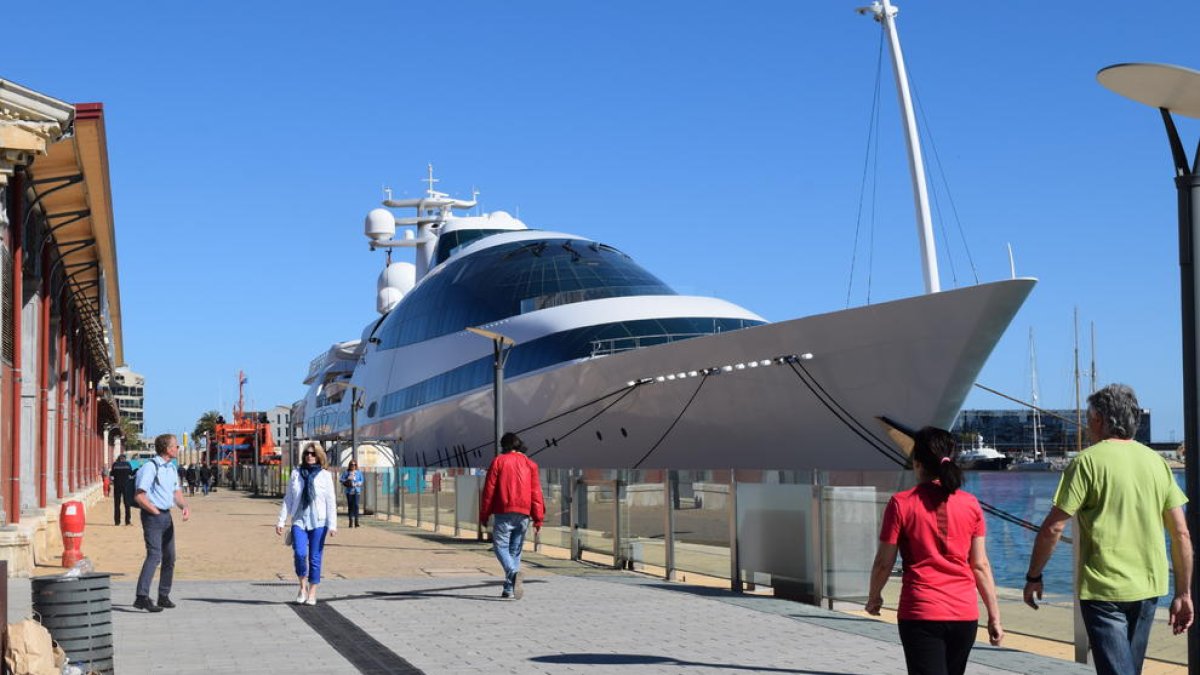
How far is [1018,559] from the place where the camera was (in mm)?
12234

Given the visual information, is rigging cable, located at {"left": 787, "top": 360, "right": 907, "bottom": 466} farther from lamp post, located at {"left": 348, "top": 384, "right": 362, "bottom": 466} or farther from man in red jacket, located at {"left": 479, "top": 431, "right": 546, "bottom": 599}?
lamp post, located at {"left": 348, "top": 384, "right": 362, "bottom": 466}

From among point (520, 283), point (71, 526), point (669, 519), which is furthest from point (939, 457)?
point (520, 283)

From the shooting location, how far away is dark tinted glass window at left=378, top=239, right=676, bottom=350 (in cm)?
3856

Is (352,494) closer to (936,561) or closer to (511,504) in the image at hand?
(511,504)

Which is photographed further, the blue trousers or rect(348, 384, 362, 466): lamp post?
rect(348, 384, 362, 466): lamp post

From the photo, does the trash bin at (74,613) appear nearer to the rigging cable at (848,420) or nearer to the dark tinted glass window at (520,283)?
the rigging cable at (848,420)

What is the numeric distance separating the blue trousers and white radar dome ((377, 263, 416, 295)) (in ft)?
192

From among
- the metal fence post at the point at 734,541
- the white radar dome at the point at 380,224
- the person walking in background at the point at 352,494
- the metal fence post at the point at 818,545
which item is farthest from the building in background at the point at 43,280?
the white radar dome at the point at 380,224

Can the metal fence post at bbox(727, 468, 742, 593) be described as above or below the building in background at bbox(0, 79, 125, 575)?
below

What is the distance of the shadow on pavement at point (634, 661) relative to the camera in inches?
340

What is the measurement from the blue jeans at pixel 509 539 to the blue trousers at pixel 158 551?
2847mm

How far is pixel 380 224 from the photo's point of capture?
68000 mm

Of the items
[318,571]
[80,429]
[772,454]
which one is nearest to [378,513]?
[80,429]

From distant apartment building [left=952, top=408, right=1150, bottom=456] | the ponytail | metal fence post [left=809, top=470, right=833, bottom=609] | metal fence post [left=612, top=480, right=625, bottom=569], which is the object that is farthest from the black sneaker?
distant apartment building [left=952, top=408, right=1150, bottom=456]
